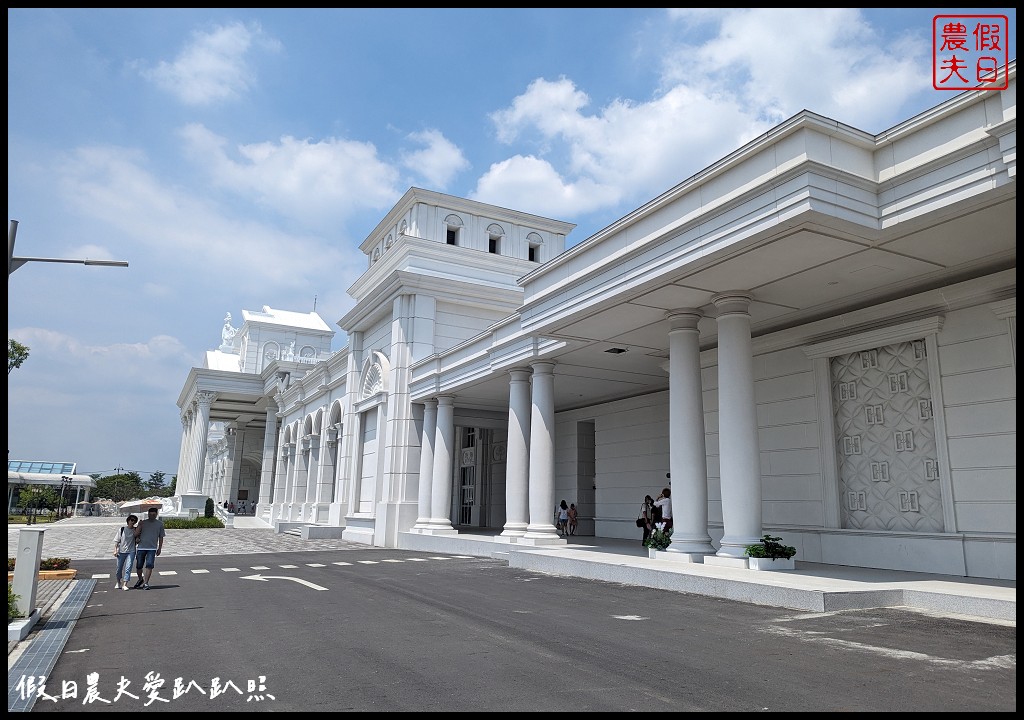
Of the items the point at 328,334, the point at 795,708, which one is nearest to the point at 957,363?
the point at 795,708

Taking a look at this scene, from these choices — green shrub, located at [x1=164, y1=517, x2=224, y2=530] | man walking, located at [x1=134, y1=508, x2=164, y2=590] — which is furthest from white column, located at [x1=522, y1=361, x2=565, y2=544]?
green shrub, located at [x1=164, y1=517, x2=224, y2=530]

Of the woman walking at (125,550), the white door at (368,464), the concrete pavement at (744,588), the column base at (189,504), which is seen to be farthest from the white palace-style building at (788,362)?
the column base at (189,504)

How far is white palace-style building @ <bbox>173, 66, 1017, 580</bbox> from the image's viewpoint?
31.3 feet

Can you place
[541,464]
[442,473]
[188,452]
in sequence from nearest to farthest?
1. [541,464]
2. [442,473]
3. [188,452]

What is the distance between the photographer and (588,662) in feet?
21.0

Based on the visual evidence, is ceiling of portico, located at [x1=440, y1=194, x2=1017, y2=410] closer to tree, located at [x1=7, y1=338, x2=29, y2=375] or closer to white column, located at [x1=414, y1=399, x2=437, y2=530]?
white column, located at [x1=414, y1=399, x2=437, y2=530]

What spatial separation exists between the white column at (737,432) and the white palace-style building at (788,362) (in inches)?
1.6

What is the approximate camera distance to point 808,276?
11594mm

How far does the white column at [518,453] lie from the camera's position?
19516mm

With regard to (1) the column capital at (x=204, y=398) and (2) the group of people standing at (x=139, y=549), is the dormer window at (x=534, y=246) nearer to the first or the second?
Result: (2) the group of people standing at (x=139, y=549)

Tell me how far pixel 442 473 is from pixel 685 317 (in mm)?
12416

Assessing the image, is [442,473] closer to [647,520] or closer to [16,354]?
[647,520]

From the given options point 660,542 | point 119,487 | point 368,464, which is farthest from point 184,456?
point 119,487

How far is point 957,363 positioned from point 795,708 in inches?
362
